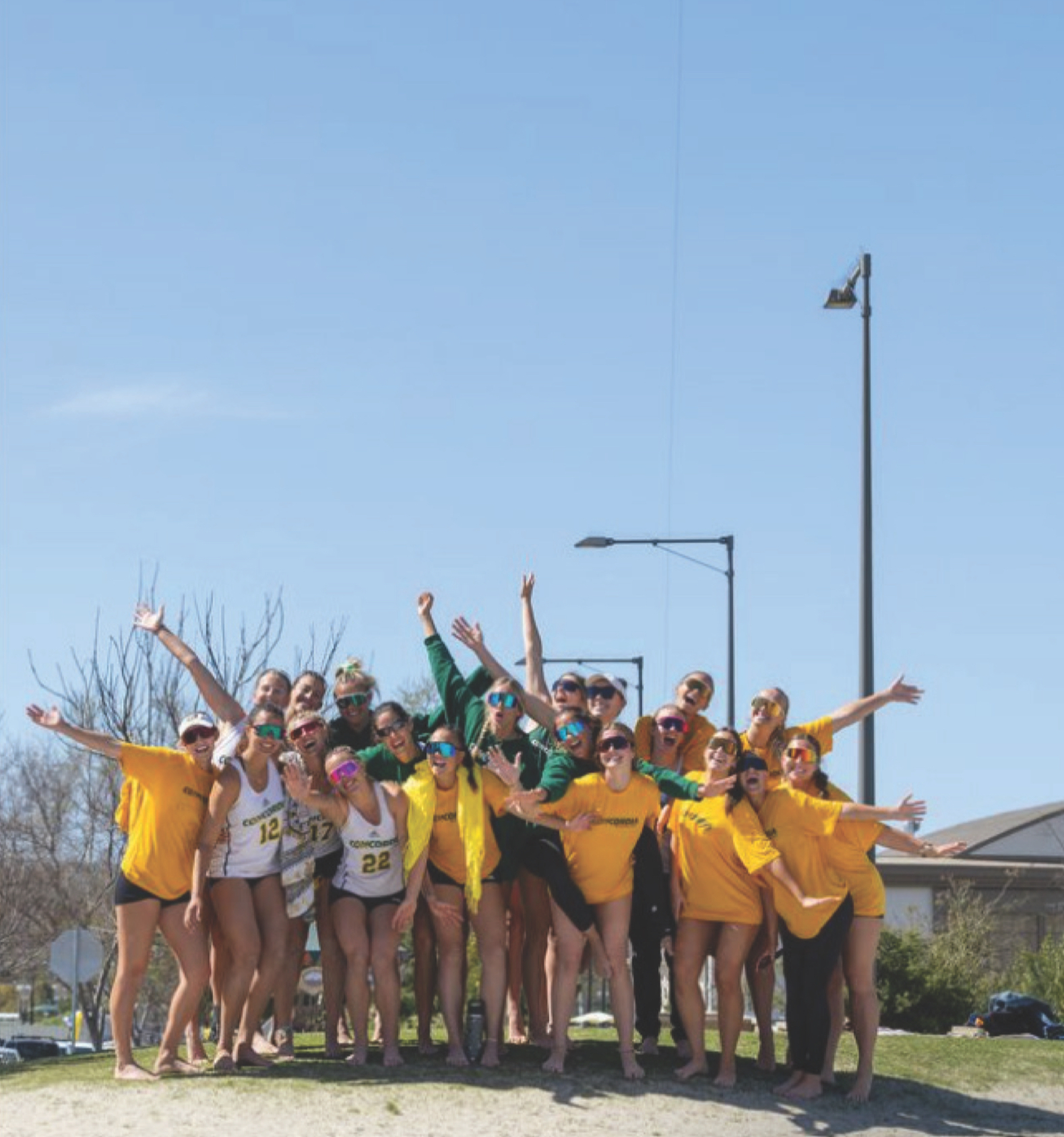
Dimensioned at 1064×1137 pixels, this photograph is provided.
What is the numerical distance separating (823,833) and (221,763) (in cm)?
360

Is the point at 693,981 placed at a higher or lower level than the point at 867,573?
lower

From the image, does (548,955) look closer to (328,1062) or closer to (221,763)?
(328,1062)

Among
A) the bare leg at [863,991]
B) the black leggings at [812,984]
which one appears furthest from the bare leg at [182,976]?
the bare leg at [863,991]

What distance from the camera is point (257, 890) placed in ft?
37.8

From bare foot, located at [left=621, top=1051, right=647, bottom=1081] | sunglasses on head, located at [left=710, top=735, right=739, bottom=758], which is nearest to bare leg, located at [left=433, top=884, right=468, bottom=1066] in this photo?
bare foot, located at [left=621, top=1051, right=647, bottom=1081]

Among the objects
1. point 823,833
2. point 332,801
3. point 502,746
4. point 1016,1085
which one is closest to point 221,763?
point 332,801

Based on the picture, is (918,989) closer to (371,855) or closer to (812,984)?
(812,984)

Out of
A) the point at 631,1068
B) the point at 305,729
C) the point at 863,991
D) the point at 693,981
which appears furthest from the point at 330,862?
the point at 863,991

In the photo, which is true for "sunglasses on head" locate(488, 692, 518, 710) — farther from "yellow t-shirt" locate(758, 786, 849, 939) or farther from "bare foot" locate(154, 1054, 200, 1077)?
"bare foot" locate(154, 1054, 200, 1077)

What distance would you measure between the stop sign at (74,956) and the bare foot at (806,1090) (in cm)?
1760

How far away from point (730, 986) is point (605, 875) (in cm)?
103

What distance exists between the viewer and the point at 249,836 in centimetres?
1139

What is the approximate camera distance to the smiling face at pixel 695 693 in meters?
12.3

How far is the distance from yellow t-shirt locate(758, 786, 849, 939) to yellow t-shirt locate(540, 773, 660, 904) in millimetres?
768
